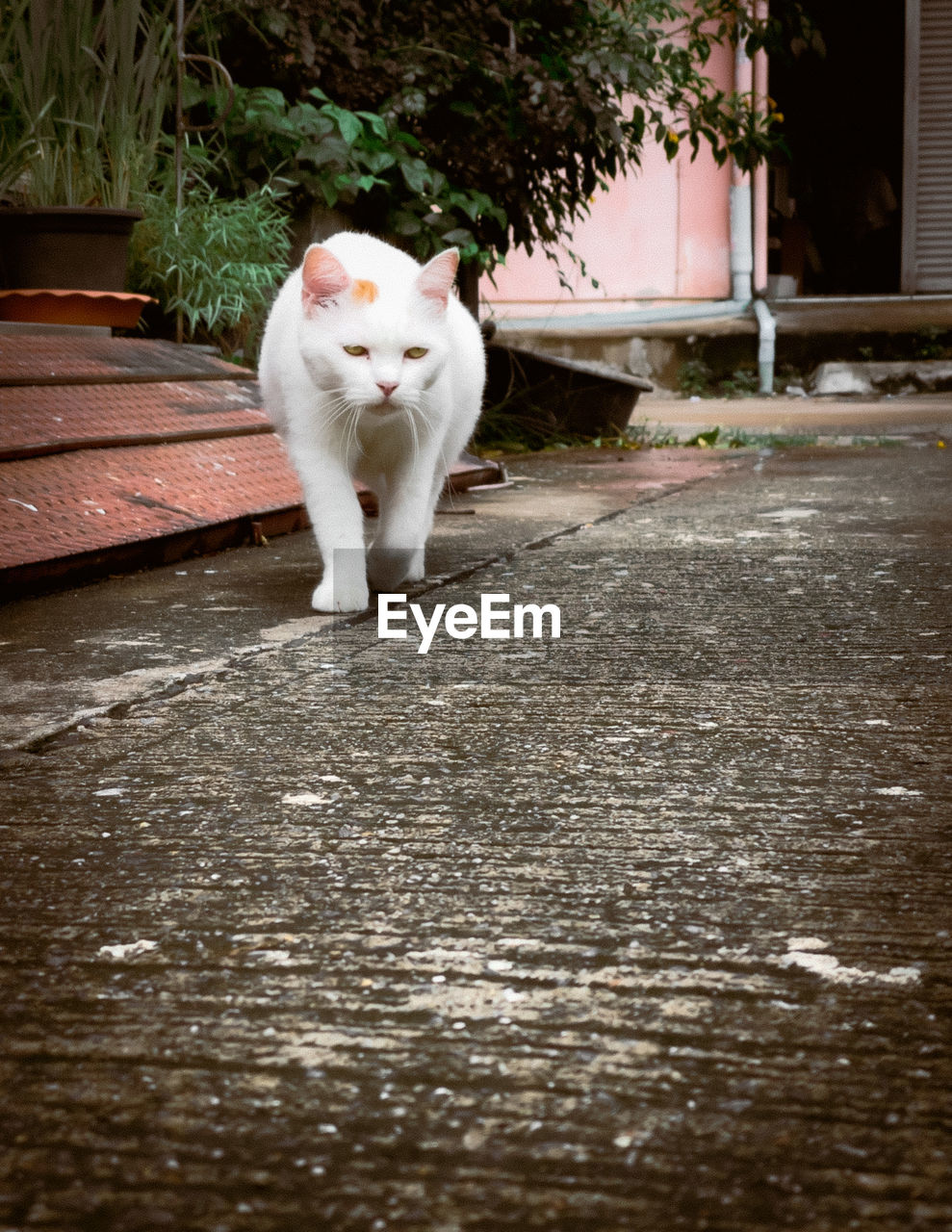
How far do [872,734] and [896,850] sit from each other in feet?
1.39

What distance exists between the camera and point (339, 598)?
2564 millimetres

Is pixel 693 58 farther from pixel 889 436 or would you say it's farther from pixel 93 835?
pixel 93 835

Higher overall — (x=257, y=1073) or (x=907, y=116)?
(x=907, y=116)

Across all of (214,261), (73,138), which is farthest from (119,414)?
(73,138)

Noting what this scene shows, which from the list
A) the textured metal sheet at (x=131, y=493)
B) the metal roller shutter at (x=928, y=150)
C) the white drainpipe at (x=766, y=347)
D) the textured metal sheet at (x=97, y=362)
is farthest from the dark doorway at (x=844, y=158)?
the textured metal sheet at (x=131, y=493)

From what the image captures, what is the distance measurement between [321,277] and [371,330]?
14cm

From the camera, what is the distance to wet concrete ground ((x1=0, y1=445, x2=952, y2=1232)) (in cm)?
81

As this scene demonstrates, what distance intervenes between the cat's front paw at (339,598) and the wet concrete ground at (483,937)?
0.89 ft

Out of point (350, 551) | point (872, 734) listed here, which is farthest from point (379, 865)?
point (350, 551)

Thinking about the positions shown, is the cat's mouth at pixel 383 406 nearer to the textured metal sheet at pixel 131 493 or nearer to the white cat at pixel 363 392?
the white cat at pixel 363 392

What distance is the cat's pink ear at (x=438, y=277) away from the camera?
2.55 m

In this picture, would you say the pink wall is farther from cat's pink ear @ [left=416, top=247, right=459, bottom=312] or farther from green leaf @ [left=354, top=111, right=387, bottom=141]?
cat's pink ear @ [left=416, top=247, right=459, bottom=312]

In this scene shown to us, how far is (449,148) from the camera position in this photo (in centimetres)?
575

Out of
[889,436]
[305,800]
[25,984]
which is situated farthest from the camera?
[889,436]
